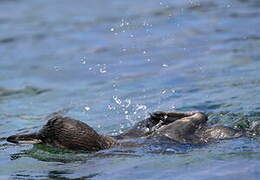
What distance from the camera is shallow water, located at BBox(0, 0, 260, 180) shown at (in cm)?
760

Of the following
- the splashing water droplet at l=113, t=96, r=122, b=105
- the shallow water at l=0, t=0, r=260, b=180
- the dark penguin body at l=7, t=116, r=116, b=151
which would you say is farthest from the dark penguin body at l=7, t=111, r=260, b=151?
the splashing water droplet at l=113, t=96, r=122, b=105

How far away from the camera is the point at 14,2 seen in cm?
2038

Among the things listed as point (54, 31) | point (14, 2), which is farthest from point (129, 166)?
point (14, 2)

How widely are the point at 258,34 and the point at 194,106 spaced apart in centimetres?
433

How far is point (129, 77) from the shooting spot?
1221cm

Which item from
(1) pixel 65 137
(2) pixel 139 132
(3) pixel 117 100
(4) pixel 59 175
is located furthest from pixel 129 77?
(4) pixel 59 175

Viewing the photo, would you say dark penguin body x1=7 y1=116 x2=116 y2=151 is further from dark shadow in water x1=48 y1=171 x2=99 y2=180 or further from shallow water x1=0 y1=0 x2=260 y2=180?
dark shadow in water x1=48 y1=171 x2=99 y2=180

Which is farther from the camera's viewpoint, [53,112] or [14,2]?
[14,2]

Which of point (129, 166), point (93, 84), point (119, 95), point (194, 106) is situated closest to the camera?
point (129, 166)

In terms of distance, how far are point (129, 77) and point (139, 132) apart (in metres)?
3.78

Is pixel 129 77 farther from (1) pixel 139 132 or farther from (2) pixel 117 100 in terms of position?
(1) pixel 139 132

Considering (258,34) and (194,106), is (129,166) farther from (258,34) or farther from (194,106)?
(258,34)

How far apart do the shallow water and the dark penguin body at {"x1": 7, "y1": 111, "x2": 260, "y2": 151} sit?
141mm

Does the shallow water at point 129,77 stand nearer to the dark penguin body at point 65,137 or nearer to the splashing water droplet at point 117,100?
the splashing water droplet at point 117,100
